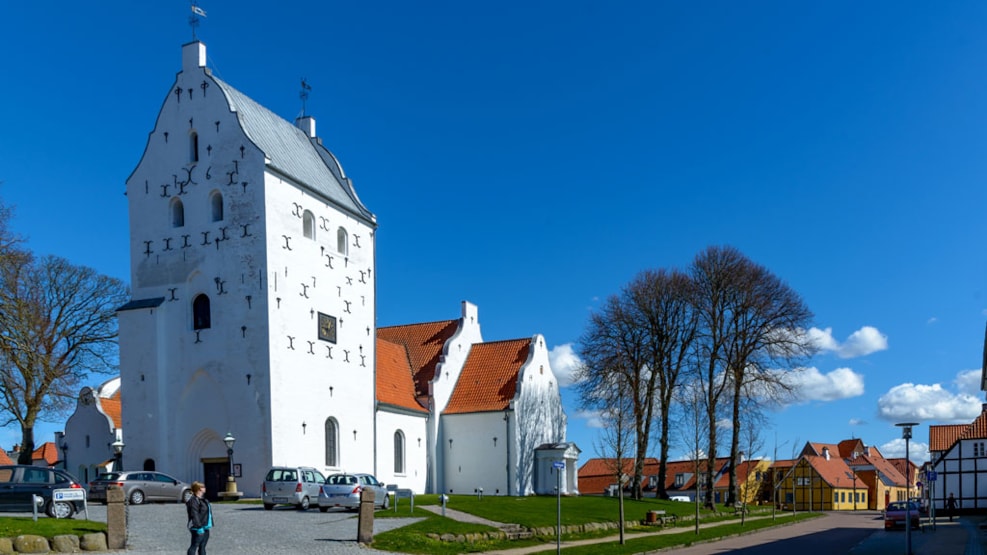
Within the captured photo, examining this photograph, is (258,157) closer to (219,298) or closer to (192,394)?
(219,298)

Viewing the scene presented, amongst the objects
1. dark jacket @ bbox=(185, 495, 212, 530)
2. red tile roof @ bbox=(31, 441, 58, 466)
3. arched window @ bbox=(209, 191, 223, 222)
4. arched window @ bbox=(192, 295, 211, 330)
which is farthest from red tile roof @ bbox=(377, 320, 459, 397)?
dark jacket @ bbox=(185, 495, 212, 530)

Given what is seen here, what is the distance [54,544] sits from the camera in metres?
20.0

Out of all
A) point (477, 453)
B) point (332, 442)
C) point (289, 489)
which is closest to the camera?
point (289, 489)

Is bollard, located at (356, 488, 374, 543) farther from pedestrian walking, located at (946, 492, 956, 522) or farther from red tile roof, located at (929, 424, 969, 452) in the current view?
red tile roof, located at (929, 424, 969, 452)

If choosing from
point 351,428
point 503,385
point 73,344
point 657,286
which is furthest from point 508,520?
point 73,344

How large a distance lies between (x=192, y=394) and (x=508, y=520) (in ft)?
53.1

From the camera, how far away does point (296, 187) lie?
4128cm

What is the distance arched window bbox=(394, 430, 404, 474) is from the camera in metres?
48.7

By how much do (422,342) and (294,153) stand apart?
16.5 m

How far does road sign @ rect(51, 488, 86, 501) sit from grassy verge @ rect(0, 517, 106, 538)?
1.96ft

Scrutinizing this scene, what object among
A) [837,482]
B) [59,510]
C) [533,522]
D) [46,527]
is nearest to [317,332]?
[533,522]

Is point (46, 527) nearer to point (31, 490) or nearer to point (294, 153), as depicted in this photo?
point (31, 490)

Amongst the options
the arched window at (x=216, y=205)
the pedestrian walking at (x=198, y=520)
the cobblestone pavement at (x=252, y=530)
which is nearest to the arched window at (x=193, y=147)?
the arched window at (x=216, y=205)

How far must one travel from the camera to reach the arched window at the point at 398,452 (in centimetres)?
4866
